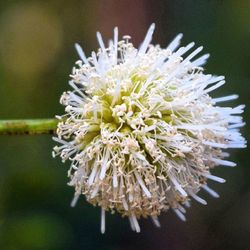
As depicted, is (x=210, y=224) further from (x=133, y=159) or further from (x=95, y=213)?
(x=133, y=159)

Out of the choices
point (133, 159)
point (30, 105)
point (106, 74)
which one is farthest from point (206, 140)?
point (30, 105)

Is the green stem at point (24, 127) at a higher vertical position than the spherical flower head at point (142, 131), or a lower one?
lower

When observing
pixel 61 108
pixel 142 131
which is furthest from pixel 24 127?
pixel 61 108

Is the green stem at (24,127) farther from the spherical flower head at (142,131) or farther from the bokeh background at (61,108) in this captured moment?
the bokeh background at (61,108)

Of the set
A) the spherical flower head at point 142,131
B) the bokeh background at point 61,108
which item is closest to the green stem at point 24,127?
the spherical flower head at point 142,131

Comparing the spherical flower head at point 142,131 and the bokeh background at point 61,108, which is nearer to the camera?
the spherical flower head at point 142,131

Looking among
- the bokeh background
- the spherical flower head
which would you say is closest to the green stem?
the spherical flower head
